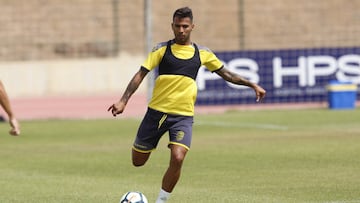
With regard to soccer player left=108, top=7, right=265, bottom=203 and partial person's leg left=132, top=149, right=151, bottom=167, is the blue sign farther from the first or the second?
soccer player left=108, top=7, right=265, bottom=203

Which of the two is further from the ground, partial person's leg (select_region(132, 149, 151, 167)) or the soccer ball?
partial person's leg (select_region(132, 149, 151, 167))

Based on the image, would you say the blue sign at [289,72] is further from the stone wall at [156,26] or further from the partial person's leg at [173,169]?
the partial person's leg at [173,169]

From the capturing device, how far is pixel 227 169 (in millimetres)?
17078

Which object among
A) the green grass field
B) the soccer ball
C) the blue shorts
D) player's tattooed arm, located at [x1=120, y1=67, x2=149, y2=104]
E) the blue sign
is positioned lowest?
the blue sign

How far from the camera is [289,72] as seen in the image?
31.1 m

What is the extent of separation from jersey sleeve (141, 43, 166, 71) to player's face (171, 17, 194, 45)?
22 cm

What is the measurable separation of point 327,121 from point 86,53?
21067mm

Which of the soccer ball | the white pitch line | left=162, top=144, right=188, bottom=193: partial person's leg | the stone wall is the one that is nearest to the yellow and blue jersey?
left=162, top=144, right=188, bottom=193: partial person's leg

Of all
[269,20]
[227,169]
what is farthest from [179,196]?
[269,20]

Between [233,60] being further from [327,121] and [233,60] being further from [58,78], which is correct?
[58,78]

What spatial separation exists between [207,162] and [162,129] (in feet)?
18.7

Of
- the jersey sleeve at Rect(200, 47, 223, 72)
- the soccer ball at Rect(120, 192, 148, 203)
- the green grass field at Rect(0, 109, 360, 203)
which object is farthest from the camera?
the green grass field at Rect(0, 109, 360, 203)

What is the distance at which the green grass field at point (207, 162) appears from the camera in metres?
14.2

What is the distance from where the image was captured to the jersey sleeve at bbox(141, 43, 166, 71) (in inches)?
488
